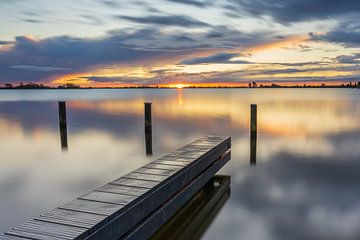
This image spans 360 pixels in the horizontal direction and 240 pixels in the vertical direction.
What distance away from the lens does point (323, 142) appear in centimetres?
1429

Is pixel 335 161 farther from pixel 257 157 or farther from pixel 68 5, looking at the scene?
pixel 68 5

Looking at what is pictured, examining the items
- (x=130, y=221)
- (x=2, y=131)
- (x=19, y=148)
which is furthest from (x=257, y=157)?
(x=2, y=131)

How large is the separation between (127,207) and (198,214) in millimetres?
2599

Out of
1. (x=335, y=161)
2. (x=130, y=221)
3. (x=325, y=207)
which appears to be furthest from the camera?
(x=335, y=161)

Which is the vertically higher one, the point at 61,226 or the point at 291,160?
the point at 61,226

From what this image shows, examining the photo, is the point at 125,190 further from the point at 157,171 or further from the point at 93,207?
the point at 157,171

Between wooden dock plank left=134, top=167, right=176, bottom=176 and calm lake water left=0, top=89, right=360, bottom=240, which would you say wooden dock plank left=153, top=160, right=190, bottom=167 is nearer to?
wooden dock plank left=134, top=167, right=176, bottom=176

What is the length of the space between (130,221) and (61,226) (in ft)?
2.73

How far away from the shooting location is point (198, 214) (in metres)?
6.12

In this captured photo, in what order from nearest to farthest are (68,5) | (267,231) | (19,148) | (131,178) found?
1. (131,178)
2. (267,231)
3. (19,148)
4. (68,5)

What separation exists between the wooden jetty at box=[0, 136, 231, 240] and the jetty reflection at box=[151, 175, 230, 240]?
0.47 meters

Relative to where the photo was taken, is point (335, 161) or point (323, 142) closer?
point (335, 161)

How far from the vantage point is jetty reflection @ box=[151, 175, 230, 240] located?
535 centimetres

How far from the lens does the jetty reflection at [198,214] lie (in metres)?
5.35
